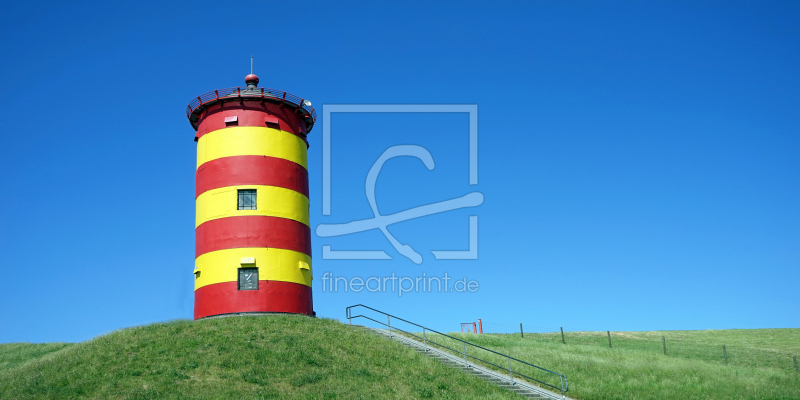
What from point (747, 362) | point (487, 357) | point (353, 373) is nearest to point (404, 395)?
point (353, 373)

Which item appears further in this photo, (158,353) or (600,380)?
(600,380)

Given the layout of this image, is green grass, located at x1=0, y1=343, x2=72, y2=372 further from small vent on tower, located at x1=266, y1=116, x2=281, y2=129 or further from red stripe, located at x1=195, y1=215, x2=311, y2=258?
small vent on tower, located at x1=266, y1=116, x2=281, y2=129

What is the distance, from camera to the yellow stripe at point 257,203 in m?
29.9

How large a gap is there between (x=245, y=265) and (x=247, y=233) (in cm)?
136

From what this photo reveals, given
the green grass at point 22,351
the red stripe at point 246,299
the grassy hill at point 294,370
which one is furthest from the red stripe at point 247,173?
the green grass at point 22,351

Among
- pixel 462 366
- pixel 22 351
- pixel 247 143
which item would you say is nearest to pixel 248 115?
pixel 247 143

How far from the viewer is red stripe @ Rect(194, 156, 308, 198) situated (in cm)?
3027

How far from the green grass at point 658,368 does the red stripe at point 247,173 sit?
401 inches

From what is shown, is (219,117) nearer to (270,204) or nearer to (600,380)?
(270,204)

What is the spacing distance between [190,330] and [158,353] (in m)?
2.94

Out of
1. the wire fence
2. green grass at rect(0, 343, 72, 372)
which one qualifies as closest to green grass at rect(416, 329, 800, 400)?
the wire fence

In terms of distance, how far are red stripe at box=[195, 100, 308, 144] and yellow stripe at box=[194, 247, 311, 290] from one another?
5.66m

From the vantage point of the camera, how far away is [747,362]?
3784 cm

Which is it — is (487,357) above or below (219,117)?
below
